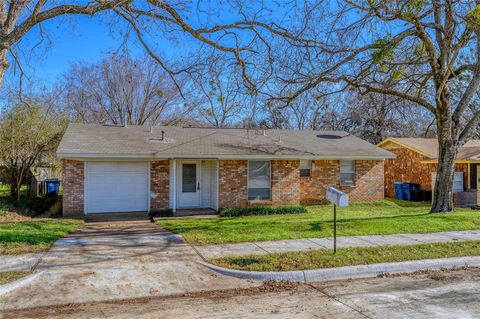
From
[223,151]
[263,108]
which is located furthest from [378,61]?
[223,151]

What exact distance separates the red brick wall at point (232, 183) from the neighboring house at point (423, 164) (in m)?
10.3

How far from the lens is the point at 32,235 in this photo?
1027 centimetres

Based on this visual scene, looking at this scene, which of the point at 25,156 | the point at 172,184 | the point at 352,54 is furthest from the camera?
the point at 25,156

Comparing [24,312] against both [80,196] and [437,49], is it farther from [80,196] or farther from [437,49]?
[437,49]

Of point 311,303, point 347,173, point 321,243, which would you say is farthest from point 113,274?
point 347,173

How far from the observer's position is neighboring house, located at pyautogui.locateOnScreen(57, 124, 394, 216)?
1588 cm

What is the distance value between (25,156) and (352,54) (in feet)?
49.0

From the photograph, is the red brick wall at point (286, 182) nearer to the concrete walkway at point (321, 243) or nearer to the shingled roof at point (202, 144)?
the shingled roof at point (202, 144)

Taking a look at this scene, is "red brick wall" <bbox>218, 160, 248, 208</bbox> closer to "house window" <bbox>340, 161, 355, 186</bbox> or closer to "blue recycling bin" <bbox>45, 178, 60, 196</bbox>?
"house window" <bbox>340, 161, 355, 186</bbox>

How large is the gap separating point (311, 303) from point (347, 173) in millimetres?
14990

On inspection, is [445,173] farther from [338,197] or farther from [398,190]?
[398,190]

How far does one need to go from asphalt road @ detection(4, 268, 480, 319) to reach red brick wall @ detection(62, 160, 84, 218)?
34.6ft

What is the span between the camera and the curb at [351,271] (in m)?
7.09

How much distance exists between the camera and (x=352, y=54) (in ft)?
42.1
